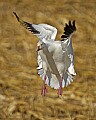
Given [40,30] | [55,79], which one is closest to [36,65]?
[55,79]

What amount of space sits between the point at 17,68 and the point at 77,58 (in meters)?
0.41

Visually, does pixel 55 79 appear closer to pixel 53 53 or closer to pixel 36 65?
pixel 53 53

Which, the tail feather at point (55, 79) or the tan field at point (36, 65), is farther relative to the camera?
the tan field at point (36, 65)

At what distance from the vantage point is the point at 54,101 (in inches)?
155

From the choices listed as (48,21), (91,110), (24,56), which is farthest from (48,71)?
(48,21)

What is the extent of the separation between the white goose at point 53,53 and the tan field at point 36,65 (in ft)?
4.08

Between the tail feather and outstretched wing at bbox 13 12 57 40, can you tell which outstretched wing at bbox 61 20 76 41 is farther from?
the tail feather

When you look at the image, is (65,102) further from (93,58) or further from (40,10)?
(40,10)

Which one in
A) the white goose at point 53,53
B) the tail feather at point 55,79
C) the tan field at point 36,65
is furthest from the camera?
the tan field at point 36,65

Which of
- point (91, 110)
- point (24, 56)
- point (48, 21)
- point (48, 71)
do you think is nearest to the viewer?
point (48, 71)

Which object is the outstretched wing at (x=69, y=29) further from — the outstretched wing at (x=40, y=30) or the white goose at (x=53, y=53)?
the outstretched wing at (x=40, y=30)

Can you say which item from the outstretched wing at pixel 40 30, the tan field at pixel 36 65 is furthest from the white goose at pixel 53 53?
the tan field at pixel 36 65

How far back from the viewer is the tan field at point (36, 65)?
12.5ft

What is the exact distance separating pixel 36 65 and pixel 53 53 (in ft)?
6.25
